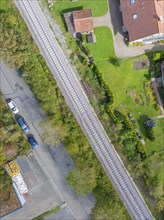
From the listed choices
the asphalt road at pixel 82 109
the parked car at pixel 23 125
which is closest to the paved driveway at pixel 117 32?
the asphalt road at pixel 82 109

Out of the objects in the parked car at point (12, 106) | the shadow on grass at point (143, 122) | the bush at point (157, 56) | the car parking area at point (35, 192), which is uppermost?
the bush at point (157, 56)

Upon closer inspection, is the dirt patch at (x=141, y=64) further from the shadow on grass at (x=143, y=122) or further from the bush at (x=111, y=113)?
the shadow on grass at (x=143, y=122)

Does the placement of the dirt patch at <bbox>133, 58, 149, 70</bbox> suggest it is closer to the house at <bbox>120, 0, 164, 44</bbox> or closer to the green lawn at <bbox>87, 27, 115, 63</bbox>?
the house at <bbox>120, 0, 164, 44</bbox>

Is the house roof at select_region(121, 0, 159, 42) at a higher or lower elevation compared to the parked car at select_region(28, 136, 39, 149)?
higher

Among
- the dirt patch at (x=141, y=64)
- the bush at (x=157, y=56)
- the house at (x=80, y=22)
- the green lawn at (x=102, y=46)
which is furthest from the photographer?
the dirt patch at (x=141, y=64)

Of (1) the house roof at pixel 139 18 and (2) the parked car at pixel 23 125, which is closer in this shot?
(1) the house roof at pixel 139 18

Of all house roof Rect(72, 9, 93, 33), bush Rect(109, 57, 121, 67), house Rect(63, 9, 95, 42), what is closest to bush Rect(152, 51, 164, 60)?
bush Rect(109, 57, 121, 67)

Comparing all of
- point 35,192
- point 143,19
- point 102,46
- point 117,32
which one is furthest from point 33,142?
point 143,19
